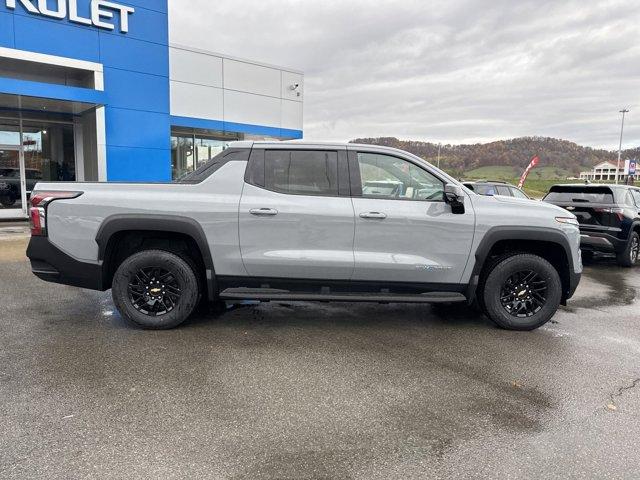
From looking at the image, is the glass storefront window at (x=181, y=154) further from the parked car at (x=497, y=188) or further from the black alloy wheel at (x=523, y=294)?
the black alloy wheel at (x=523, y=294)

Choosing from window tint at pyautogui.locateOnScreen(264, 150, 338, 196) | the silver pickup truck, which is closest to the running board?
the silver pickup truck

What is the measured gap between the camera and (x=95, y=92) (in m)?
13.6

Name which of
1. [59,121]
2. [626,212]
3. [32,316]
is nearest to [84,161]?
[59,121]

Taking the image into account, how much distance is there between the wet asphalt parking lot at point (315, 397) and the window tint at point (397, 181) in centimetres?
142

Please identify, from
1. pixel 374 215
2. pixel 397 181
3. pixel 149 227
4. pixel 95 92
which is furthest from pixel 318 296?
pixel 95 92

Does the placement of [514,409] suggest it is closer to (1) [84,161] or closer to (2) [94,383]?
(2) [94,383]

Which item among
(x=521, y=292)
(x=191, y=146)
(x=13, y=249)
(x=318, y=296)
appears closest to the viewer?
(x=318, y=296)

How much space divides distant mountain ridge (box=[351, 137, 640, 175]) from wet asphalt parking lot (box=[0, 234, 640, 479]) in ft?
86.3

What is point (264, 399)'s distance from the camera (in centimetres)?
348

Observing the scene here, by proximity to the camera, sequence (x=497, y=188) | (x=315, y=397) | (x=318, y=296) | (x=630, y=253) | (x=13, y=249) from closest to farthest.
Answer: (x=315, y=397) → (x=318, y=296) → (x=630, y=253) → (x=13, y=249) → (x=497, y=188)

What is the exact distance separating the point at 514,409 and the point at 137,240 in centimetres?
378

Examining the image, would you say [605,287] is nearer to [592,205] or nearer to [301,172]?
[592,205]

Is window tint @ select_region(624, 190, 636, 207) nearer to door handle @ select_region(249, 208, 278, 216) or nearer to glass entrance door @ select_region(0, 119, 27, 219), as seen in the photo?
door handle @ select_region(249, 208, 278, 216)

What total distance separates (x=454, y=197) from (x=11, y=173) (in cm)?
1499
